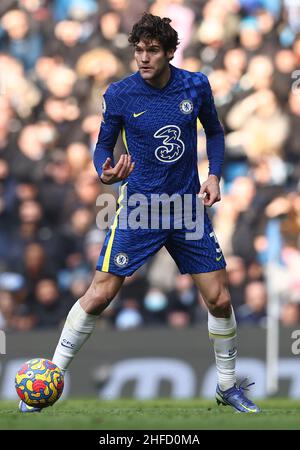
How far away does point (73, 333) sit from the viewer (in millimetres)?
6656

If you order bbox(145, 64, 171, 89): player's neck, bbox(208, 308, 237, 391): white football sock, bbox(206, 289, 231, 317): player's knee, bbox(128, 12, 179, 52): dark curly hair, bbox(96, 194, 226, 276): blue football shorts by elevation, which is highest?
bbox(128, 12, 179, 52): dark curly hair

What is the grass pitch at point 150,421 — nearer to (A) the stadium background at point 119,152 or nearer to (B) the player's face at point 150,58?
(B) the player's face at point 150,58


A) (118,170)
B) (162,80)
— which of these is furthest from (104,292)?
(162,80)

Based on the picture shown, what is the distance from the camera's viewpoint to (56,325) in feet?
36.9

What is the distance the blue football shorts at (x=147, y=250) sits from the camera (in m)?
6.50

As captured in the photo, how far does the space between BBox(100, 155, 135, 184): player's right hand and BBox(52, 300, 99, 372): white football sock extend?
3.09 feet

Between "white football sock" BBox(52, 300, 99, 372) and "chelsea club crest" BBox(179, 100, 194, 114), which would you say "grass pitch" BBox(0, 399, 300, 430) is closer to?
"white football sock" BBox(52, 300, 99, 372)

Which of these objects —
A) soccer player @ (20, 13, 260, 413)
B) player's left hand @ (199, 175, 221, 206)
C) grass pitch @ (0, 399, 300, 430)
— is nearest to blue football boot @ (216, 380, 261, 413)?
soccer player @ (20, 13, 260, 413)

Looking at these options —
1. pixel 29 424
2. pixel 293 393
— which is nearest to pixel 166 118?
pixel 29 424

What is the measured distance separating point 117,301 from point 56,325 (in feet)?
2.35

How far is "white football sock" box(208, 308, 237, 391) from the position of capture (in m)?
6.70

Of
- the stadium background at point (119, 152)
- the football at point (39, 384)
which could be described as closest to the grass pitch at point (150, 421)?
the football at point (39, 384)

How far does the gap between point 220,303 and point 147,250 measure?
568mm

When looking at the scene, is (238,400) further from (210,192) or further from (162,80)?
(162,80)
